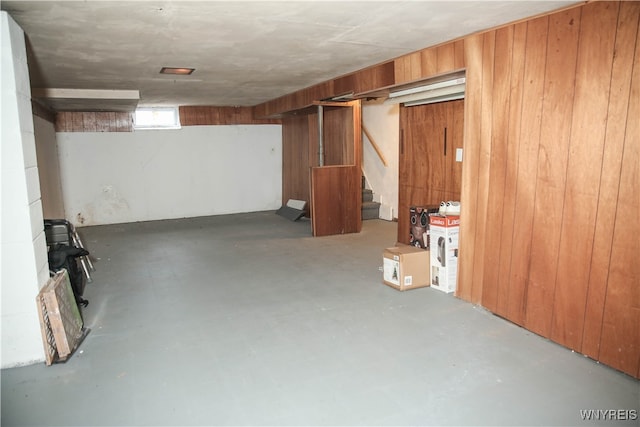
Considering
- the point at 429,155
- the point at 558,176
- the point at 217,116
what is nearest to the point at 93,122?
the point at 217,116

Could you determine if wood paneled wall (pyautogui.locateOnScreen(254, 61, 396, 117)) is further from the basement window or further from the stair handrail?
the basement window

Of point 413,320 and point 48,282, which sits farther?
point 413,320

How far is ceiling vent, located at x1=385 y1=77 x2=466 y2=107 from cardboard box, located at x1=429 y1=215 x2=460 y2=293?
4.01 ft

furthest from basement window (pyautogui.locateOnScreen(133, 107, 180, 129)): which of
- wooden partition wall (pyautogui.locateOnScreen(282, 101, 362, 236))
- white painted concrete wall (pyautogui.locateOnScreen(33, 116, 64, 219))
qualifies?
wooden partition wall (pyautogui.locateOnScreen(282, 101, 362, 236))

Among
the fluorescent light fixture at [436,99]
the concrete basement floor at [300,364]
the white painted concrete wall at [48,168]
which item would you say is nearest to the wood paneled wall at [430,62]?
the fluorescent light fixture at [436,99]

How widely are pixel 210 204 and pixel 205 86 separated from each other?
3.33 metres

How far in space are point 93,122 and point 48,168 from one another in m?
1.64

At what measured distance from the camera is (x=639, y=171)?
88.4 inches

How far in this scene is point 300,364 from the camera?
2.56m

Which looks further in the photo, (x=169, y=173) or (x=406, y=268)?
(x=169, y=173)

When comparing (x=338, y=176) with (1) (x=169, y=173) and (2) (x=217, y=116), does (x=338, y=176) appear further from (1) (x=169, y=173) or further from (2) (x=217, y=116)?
(1) (x=169, y=173)

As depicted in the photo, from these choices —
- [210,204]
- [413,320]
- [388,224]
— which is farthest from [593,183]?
[210,204]

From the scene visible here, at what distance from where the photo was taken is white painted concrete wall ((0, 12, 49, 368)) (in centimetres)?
242

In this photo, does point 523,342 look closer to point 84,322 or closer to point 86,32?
point 84,322
